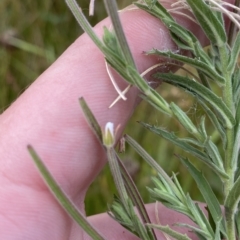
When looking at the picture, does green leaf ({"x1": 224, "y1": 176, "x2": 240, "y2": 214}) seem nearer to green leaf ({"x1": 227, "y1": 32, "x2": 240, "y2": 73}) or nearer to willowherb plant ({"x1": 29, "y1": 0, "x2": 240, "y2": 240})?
willowherb plant ({"x1": 29, "y1": 0, "x2": 240, "y2": 240})

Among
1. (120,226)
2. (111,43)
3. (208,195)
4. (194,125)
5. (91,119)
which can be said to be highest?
(111,43)

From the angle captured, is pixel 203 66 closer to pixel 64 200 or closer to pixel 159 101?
pixel 159 101

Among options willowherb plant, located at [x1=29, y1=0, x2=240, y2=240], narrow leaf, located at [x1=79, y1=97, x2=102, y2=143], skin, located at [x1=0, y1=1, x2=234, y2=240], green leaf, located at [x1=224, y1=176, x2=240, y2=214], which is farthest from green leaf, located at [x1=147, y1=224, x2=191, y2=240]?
skin, located at [x1=0, y1=1, x2=234, y2=240]

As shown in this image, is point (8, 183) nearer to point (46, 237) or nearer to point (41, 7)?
point (46, 237)

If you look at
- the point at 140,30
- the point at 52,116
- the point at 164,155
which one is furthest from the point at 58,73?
the point at 164,155

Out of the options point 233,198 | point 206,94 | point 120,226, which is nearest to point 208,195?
point 233,198

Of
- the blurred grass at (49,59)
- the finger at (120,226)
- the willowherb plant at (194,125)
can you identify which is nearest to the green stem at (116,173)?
the willowherb plant at (194,125)

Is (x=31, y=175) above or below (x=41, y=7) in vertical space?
below

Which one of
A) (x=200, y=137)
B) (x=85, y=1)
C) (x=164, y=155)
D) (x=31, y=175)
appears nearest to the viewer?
(x=200, y=137)
